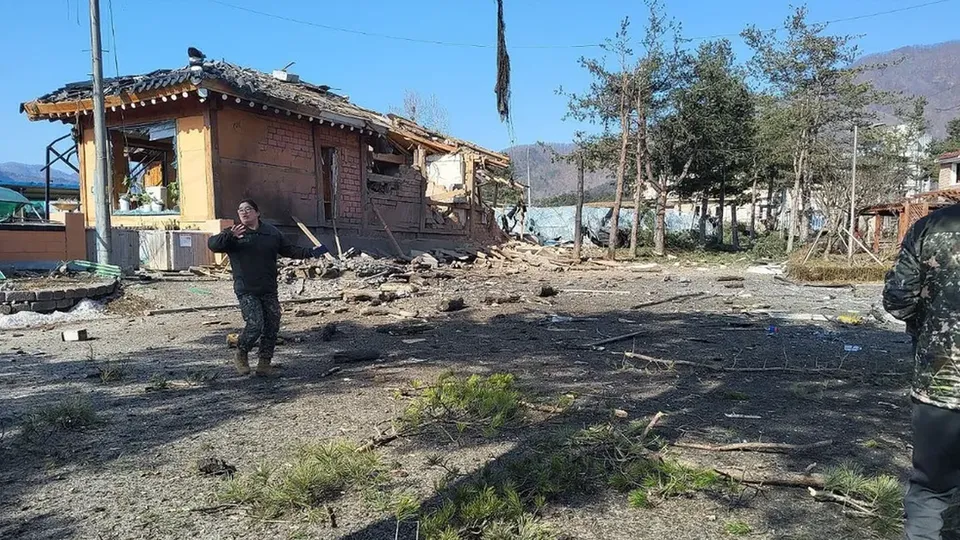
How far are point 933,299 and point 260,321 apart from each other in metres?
5.15

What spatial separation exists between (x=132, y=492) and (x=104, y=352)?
4.80 metres

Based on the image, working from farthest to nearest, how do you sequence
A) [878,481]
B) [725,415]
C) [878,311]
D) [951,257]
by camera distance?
1. [878,311]
2. [725,415]
3. [878,481]
4. [951,257]

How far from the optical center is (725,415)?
4688mm

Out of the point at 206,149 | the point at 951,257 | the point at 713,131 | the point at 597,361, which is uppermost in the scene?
the point at 713,131

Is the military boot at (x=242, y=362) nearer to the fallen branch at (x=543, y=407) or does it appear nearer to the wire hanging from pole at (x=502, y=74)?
the fallen branch at (x=543, y=407)

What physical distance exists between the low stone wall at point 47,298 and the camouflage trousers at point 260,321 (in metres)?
5.46

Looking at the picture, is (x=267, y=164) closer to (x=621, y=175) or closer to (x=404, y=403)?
(x=404, y=403)

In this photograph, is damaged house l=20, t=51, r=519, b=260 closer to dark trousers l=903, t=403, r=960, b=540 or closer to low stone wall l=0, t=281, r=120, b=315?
low stone wall l=0, t=281, r=120, b=315

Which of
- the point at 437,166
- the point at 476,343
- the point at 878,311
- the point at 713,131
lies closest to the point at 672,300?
the point at 878,311

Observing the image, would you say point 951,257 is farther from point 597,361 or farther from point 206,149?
point 206,149

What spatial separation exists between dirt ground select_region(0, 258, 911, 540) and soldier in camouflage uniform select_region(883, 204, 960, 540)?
1.81 feet

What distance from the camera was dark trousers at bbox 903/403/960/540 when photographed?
235 centimetres

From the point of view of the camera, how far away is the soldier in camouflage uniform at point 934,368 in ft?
7.77

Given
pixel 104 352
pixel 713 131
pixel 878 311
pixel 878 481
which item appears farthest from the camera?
pixel 713 131
